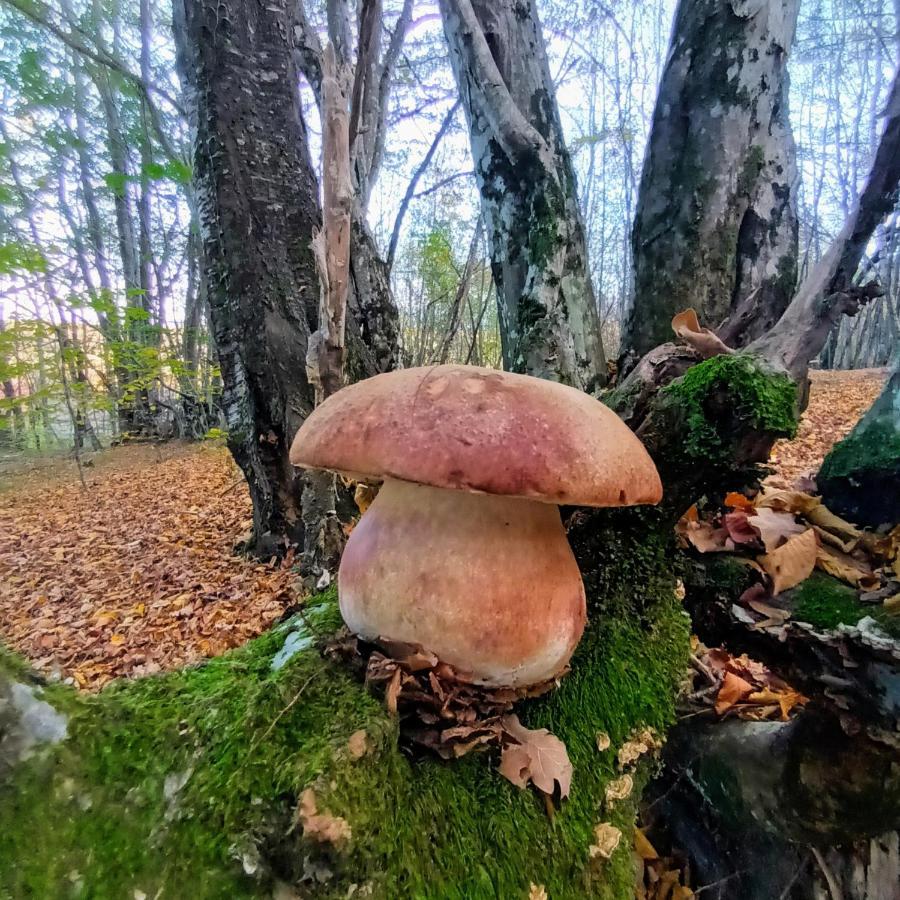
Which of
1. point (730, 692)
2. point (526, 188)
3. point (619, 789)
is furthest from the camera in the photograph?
point (526, 188)

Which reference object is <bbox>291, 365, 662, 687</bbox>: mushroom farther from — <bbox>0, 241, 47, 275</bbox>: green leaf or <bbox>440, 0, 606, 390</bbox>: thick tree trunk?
<bbox>0, 241, 47, 275</bbox>: green leaf

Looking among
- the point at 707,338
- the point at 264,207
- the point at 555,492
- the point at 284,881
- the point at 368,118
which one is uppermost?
the point at 368,118

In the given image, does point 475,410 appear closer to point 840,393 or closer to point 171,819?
point 171,819

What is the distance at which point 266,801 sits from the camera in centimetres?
108

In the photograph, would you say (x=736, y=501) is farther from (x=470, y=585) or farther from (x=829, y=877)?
(x=470, y=585)

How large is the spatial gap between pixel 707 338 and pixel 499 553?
1.13m

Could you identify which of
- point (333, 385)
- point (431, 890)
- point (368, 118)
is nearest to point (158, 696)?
point (431, 890)

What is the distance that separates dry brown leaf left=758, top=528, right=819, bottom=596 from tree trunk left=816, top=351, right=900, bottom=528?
466 mm

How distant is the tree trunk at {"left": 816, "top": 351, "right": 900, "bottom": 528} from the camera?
2.27 m

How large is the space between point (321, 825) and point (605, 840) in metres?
0.83

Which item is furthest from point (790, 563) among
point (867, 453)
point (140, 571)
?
point (140, 571)

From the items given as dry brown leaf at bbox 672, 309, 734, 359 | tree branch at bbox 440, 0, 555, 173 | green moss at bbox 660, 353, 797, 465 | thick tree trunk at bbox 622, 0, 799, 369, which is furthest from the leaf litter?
thick tree trunk at bbox 622, 0, 799, 369

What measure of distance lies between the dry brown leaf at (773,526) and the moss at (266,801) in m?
1.02

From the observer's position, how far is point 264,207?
417 cm
